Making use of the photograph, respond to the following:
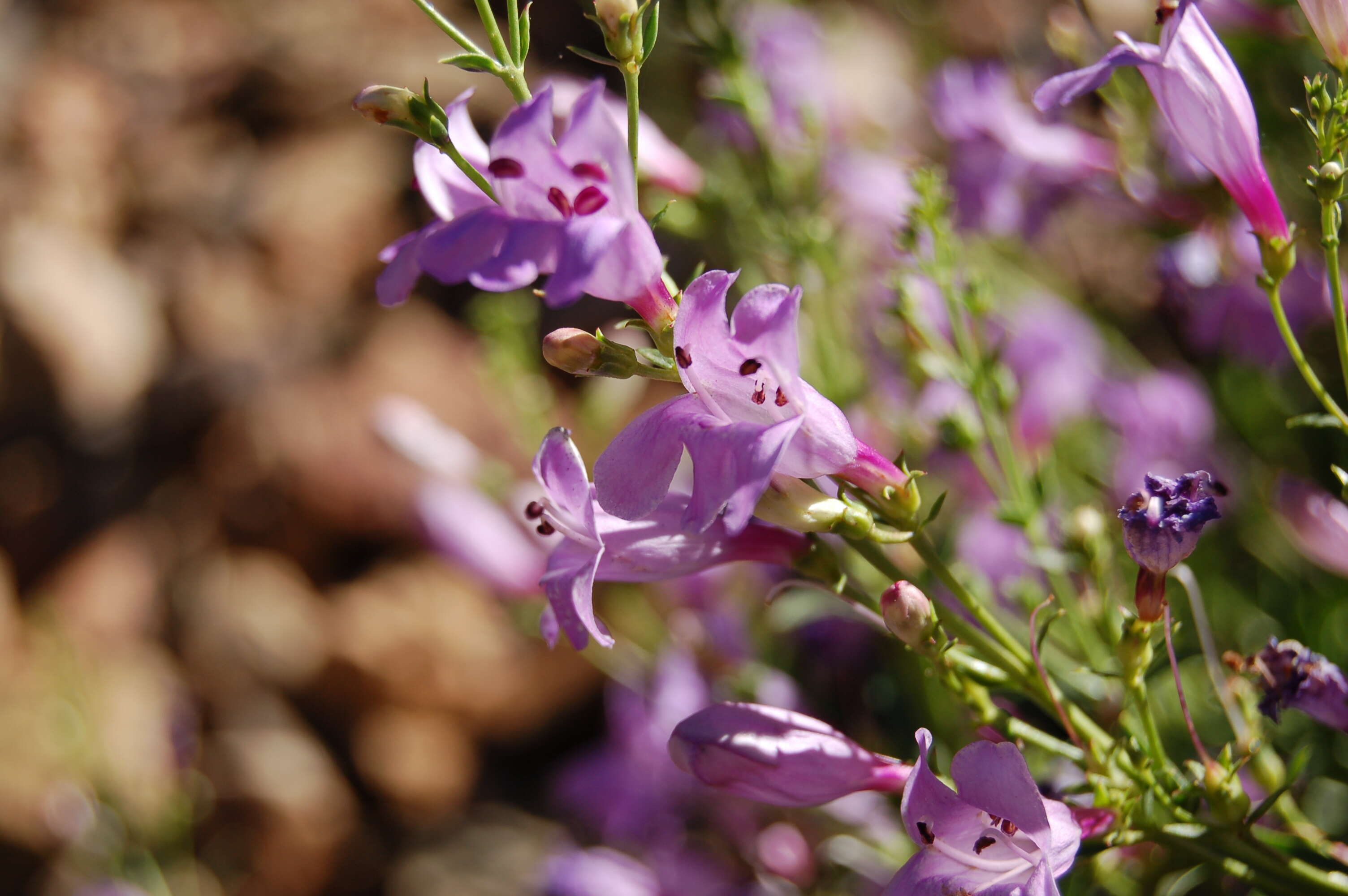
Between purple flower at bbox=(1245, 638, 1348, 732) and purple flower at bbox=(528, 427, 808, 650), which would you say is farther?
purple flower at bbox=(1245, 638, 1348, 732)

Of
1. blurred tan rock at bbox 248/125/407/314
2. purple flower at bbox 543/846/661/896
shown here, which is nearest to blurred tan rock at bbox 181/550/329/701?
blurred tan rock at bbox 248/125/407/314

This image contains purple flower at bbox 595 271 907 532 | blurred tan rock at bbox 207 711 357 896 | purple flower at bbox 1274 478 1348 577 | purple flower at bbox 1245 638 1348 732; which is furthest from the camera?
blurred tan rock at bbox 207 711 357 896

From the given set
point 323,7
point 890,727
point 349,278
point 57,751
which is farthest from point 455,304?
point 890,727

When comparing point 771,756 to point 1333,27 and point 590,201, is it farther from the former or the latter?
point 1333,27

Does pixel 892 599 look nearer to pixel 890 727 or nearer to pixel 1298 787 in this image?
pixel 890 727

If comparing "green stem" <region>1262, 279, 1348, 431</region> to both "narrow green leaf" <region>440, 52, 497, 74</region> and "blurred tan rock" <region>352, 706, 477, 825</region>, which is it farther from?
"blurred tan rock" <region>352, 706, 477, 825</region>

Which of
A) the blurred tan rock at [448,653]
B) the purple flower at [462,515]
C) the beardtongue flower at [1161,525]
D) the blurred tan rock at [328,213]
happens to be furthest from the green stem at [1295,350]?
the blurred tan rock at [328,213]

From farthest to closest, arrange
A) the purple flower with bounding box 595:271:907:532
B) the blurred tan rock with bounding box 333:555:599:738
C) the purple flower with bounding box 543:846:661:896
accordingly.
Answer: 1. the blurred tan rock with bounding box 333:555:599:738
2. the purple flower with bounding box 543:846:661:896
3. the purple flower with bounding box 595:271:907:532
